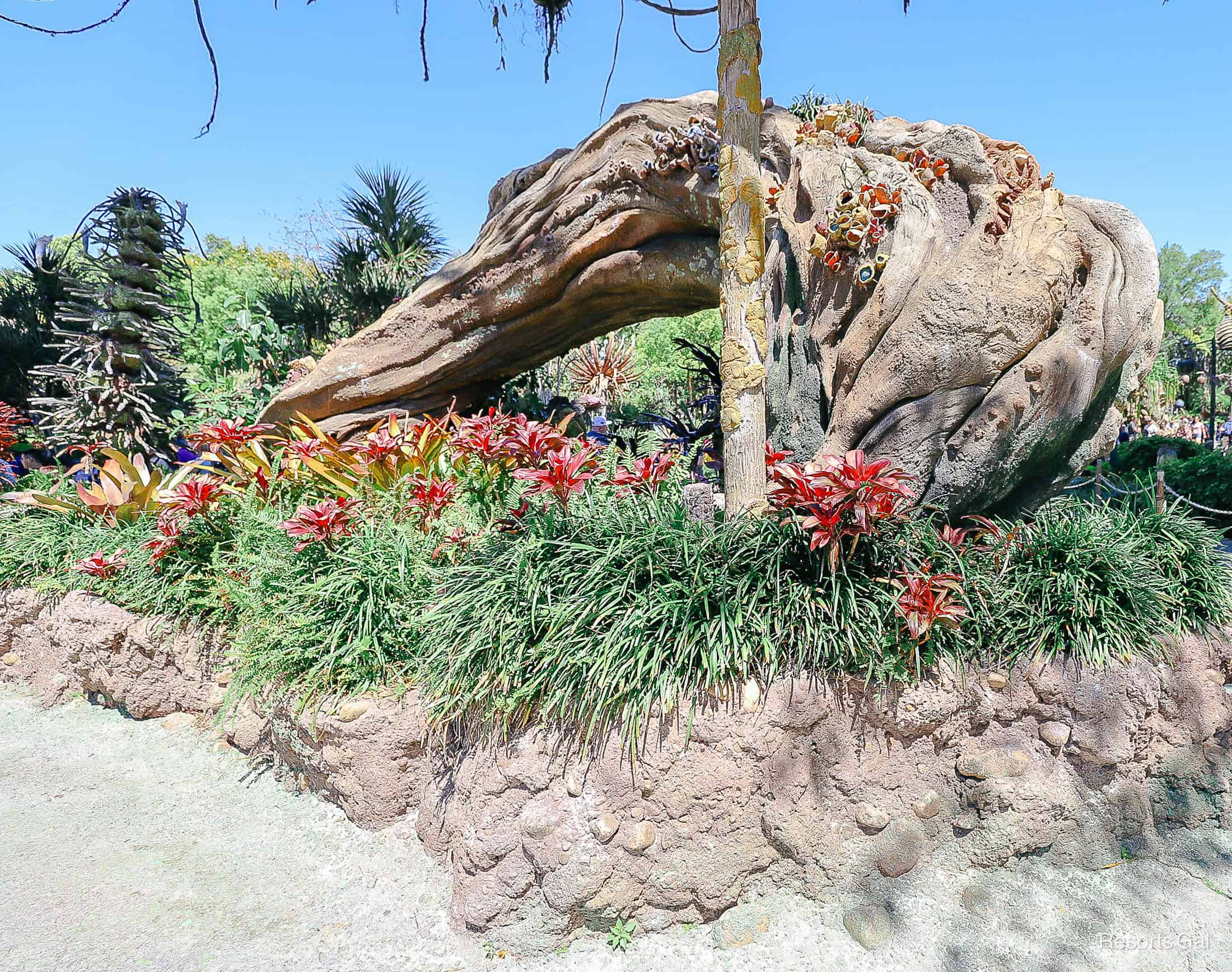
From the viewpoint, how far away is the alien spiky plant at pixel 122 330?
5484mm

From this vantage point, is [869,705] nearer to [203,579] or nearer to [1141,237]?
[1141,237]

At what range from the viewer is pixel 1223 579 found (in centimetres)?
304

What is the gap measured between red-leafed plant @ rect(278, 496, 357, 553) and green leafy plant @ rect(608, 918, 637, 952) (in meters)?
2.06

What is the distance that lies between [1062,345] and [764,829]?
7.30 feet

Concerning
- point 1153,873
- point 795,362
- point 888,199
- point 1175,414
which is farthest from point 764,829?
point 1175,414

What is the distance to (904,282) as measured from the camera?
3176 millimetres

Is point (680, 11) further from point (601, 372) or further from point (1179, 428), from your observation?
point (1179, 428)

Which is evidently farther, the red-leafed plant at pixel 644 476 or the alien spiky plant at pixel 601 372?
the alien spiky plant at pixel 601 372

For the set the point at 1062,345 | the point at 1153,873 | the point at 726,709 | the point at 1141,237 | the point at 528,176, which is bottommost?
the point at 1153,873

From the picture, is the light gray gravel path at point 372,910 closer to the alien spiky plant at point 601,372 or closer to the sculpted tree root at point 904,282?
the sculpted tree root at point 904,282

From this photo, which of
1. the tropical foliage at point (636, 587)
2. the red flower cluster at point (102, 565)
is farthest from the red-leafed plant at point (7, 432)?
the tropical foliage at point (636, 587)

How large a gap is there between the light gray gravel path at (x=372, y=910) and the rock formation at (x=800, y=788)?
0.26 feet

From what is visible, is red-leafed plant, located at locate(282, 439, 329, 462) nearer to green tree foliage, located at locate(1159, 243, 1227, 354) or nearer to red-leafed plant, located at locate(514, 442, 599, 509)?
red-leafed plant, located at locate(514, 442, 599, 509)

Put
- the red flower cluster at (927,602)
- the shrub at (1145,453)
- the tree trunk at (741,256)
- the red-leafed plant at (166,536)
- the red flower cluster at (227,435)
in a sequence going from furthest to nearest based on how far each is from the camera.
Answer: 1. the shrub at (1145,453)
2. the red flower cluster at (227,435)
3. the red-leafed plant at (166,536)
4. the tree trunk at (741,256)
5. the red flower cluster at (927,602)
